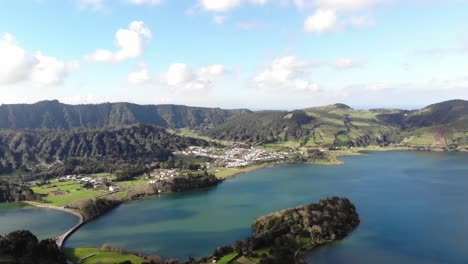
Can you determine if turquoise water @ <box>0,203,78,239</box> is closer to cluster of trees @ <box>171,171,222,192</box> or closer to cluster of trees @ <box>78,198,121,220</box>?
cluster of trees @ <box>78,198,121,220</box>

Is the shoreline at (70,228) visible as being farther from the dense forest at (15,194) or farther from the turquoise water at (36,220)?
the dense forest at (15,194)

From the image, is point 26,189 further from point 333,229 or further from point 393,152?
point 393,152

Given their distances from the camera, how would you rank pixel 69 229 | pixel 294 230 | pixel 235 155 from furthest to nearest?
pixel 235 155, pixel 69 229, pixel 294 230

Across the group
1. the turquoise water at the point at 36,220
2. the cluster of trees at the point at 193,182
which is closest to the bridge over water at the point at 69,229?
the turquoise water at the point at 36,220

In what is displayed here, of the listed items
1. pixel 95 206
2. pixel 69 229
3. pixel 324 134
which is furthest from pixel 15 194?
pixel 324 134

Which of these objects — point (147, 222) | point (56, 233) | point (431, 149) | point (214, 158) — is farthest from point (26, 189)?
point (431, 149)

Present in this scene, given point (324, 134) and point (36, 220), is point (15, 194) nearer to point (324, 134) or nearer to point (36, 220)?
point (36, 220)
